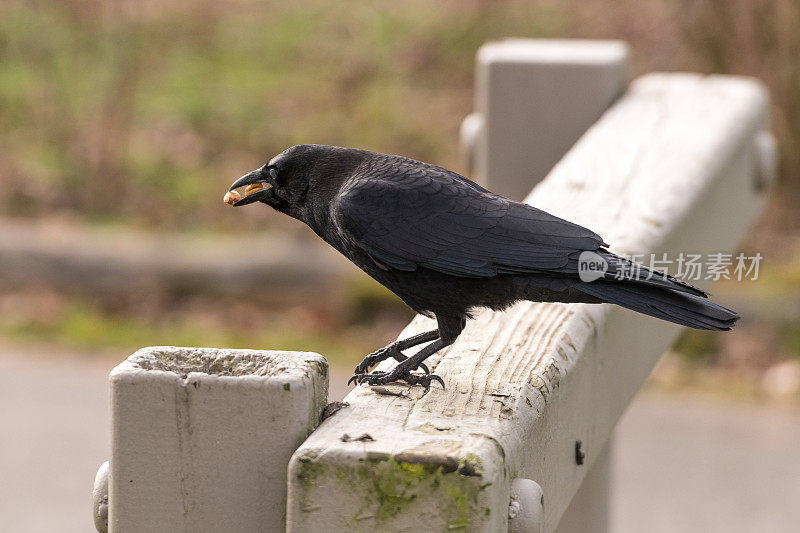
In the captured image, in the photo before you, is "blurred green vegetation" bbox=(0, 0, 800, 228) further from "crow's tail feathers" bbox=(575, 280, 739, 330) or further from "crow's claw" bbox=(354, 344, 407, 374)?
"crow's tail feathers" bbox=(575, 280, 739, 330)

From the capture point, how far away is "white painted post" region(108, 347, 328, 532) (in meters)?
1.31

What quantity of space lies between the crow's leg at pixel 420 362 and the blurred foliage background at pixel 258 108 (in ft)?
12.4

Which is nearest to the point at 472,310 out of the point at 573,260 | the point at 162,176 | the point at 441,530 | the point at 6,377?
the point at 573,260

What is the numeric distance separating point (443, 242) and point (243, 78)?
707 centimetres

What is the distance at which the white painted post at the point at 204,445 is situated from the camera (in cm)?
131

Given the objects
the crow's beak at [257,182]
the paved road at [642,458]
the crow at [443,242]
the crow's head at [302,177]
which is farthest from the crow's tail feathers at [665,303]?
the paved road at [642,458]

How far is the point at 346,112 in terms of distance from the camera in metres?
8.15

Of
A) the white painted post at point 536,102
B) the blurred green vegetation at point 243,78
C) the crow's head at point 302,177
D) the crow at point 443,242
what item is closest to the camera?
the crow at point 443,242

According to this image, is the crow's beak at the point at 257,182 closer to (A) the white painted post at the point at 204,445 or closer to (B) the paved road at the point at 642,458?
(A) the white painted post at the point at 204,445

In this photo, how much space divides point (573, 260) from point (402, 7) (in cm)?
771

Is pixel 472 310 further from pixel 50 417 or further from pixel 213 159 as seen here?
pixel 213 159

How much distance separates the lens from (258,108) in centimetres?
852

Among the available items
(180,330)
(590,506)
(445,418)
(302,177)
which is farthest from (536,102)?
(180,330)

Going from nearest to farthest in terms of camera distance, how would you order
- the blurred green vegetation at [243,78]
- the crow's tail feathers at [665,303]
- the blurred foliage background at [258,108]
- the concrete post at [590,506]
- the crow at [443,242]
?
the crow's tail feathers at [665,303]
the crow at [443,242]
the concrete post at [590,506]
the blurred foliage background at [258,108]
the blurred green vegetation at [243,78]
